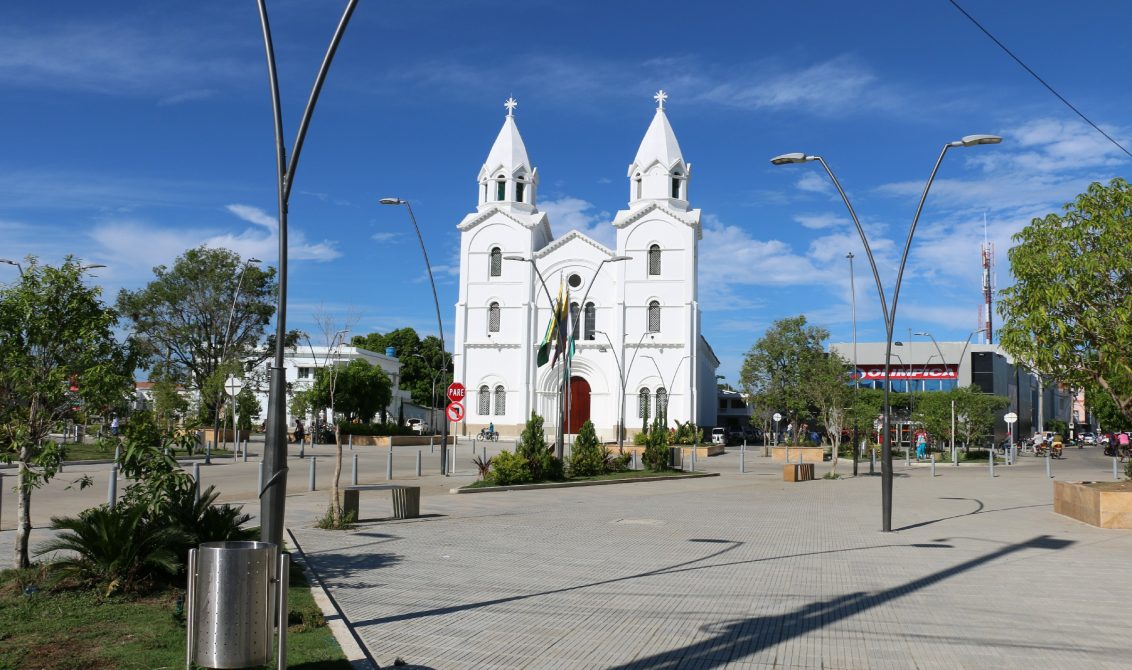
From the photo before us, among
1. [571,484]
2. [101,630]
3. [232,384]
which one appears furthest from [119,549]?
[232,384]

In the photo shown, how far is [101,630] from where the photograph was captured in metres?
7.12

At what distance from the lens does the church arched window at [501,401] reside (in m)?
64.1

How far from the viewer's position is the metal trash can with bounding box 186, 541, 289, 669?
18.6 ft

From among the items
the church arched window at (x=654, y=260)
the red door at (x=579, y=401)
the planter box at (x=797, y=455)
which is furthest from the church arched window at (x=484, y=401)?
the planter box at (x=797, y=455)

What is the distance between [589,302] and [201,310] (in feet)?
83.7

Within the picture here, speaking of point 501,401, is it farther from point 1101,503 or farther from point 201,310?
point 1101,503

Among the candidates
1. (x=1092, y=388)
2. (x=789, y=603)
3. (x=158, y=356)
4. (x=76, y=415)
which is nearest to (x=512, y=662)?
(x=789, y=603)

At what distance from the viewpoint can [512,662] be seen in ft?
22.7

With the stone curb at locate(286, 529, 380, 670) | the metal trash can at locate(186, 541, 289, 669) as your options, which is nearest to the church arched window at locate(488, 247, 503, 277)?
the stone curb at locate(286, 529, 380, 670)

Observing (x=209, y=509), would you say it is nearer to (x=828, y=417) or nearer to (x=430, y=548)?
(x=430, y=548)

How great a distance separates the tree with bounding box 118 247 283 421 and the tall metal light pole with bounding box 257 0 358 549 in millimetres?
50881

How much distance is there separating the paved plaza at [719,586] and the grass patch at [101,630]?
53 cm

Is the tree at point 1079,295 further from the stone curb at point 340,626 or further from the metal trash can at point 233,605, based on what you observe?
the metal trash can at point 233,605

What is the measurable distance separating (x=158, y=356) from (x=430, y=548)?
49786 mm
